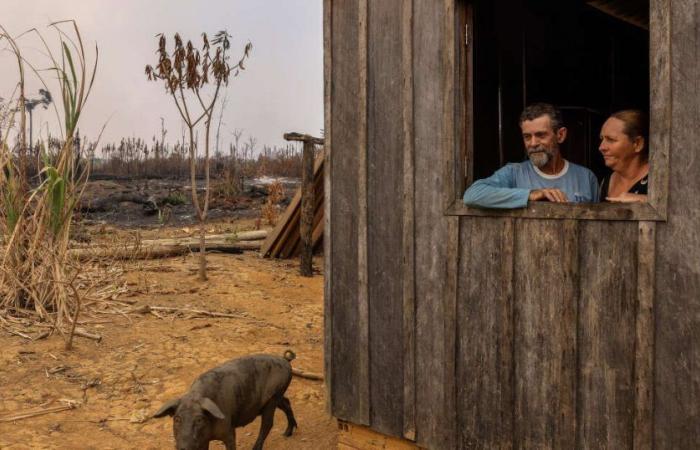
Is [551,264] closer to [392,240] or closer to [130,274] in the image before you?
[392,240]

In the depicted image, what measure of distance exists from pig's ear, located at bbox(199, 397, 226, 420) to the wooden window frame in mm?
1691

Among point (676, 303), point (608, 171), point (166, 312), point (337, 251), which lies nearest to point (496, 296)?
point (676, 303)

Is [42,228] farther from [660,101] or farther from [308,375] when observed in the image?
[660,101]

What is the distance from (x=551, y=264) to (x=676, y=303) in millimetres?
574

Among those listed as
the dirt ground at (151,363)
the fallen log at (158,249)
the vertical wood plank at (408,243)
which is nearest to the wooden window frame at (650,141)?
the vertical wood plank at (408,243)

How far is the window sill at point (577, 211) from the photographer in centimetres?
272

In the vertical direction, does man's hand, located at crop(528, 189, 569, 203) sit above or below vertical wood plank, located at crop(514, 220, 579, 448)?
above

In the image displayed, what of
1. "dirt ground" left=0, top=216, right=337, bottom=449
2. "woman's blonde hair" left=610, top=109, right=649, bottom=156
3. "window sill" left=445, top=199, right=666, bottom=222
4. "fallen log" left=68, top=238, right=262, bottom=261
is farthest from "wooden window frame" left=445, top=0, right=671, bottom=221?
"fallen log" left=68, top=238, right=262, bottom=261

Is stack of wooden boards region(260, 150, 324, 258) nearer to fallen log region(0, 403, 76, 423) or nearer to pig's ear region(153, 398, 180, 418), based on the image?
fallen log region(0, 403, 76, 423)

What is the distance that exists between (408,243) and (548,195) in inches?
34.4

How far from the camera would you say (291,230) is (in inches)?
428

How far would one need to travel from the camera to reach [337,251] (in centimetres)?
403

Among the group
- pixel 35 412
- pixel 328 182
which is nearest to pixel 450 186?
pixel 328 182

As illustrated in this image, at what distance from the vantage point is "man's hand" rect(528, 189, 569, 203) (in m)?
3.08
